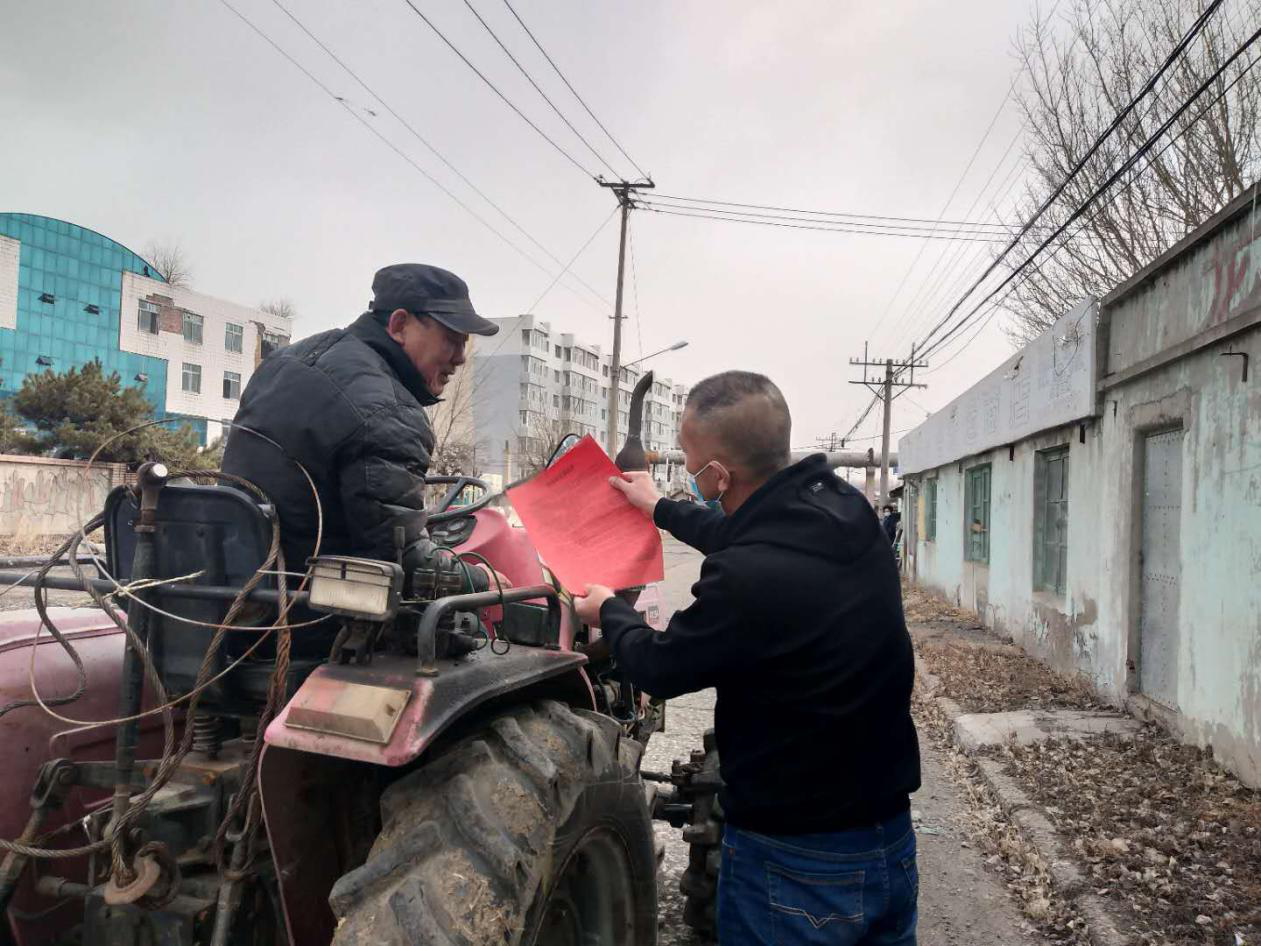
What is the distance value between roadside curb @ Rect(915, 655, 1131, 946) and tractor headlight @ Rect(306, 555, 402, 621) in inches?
145

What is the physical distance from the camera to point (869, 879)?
2119 mm

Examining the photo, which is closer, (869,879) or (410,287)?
(869,879)

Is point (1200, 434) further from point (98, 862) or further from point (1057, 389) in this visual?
point (98, 862)

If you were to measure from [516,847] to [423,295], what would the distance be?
1.61 metres

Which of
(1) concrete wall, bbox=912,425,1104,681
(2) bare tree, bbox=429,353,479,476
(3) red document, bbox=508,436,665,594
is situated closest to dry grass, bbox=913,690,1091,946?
(1) concrete wall, bbox=912,425,1104,681

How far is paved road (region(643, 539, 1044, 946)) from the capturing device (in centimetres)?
419

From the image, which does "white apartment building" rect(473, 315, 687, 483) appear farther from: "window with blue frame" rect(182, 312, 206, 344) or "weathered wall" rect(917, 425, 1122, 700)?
"weathered wall" rect(917, 425, 1122, 700)

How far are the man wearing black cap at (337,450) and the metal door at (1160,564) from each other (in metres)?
6.48

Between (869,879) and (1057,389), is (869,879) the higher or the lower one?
the lower one

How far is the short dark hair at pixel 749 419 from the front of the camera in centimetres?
228

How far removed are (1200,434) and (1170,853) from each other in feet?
10.3

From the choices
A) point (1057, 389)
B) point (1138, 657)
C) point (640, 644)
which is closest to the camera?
point (640, 644)

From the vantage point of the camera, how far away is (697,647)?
6.77 ft

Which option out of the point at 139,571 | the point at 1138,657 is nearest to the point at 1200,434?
the point at 1138,657
